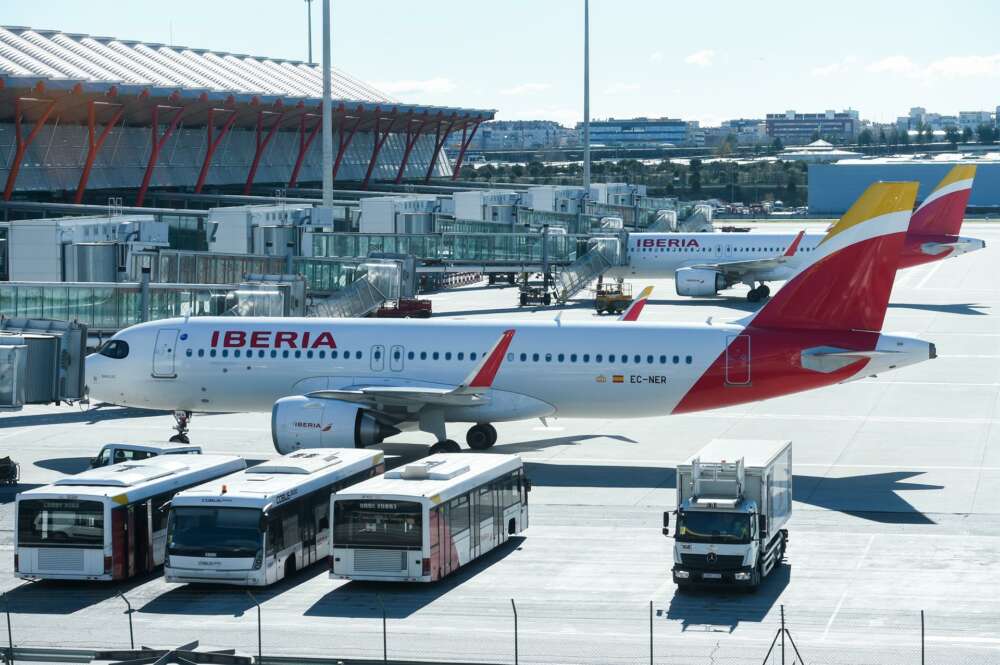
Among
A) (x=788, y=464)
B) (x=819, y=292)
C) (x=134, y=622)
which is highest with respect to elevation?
(x=819, y=292)

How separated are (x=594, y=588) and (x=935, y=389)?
32748mm

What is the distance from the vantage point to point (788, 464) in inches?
1346

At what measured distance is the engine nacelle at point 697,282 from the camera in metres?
97.4

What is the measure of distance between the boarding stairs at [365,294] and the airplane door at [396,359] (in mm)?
25117

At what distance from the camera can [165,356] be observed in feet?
154

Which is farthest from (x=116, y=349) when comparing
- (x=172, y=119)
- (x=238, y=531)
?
(x=172, y=119)

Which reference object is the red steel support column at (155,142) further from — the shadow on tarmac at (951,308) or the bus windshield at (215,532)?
the bus windshield at (215,532)

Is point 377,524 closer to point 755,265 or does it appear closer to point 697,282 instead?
point 697,282

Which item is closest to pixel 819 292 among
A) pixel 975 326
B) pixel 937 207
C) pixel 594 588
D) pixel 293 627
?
pixel 594 588

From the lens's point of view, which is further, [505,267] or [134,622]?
[505,267]

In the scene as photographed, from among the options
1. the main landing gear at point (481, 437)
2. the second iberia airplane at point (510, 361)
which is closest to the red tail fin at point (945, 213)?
the second iberia airplane at point (510, 361)

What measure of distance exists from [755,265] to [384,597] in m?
71.1

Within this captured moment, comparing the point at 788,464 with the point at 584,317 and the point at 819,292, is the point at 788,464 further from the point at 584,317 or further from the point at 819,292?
the point at 584,317

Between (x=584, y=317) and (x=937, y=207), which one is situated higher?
(x=937, y=207)
